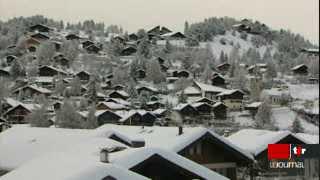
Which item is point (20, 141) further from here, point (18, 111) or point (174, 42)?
point (174, 42)

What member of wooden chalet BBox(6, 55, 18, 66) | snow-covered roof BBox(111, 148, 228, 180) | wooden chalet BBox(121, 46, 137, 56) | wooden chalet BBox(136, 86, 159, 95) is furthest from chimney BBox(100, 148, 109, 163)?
wooden chalet BBox(121, 46, 137, 56)

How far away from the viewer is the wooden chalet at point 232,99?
145 feet

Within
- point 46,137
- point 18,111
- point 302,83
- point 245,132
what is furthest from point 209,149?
point 302,83

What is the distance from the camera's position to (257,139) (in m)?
15.4

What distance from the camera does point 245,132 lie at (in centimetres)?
1666

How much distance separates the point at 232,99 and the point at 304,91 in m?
7.73

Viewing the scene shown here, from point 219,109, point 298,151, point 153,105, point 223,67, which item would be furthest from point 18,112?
point 223,67

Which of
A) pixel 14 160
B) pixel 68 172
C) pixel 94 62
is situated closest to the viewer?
pixel 68 172

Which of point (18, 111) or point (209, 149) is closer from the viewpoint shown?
point (209, 149)

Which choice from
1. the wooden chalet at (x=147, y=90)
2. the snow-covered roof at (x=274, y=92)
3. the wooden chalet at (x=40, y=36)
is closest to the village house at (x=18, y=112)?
the wooden chalet at (x=147, y=90)

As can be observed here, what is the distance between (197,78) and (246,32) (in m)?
38.6

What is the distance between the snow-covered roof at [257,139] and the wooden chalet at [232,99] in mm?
27568

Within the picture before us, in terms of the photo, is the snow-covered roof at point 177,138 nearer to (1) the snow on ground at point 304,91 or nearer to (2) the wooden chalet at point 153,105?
(2) the wooden chalet at point 153,105

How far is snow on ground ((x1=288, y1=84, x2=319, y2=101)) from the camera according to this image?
4544 centimetres
